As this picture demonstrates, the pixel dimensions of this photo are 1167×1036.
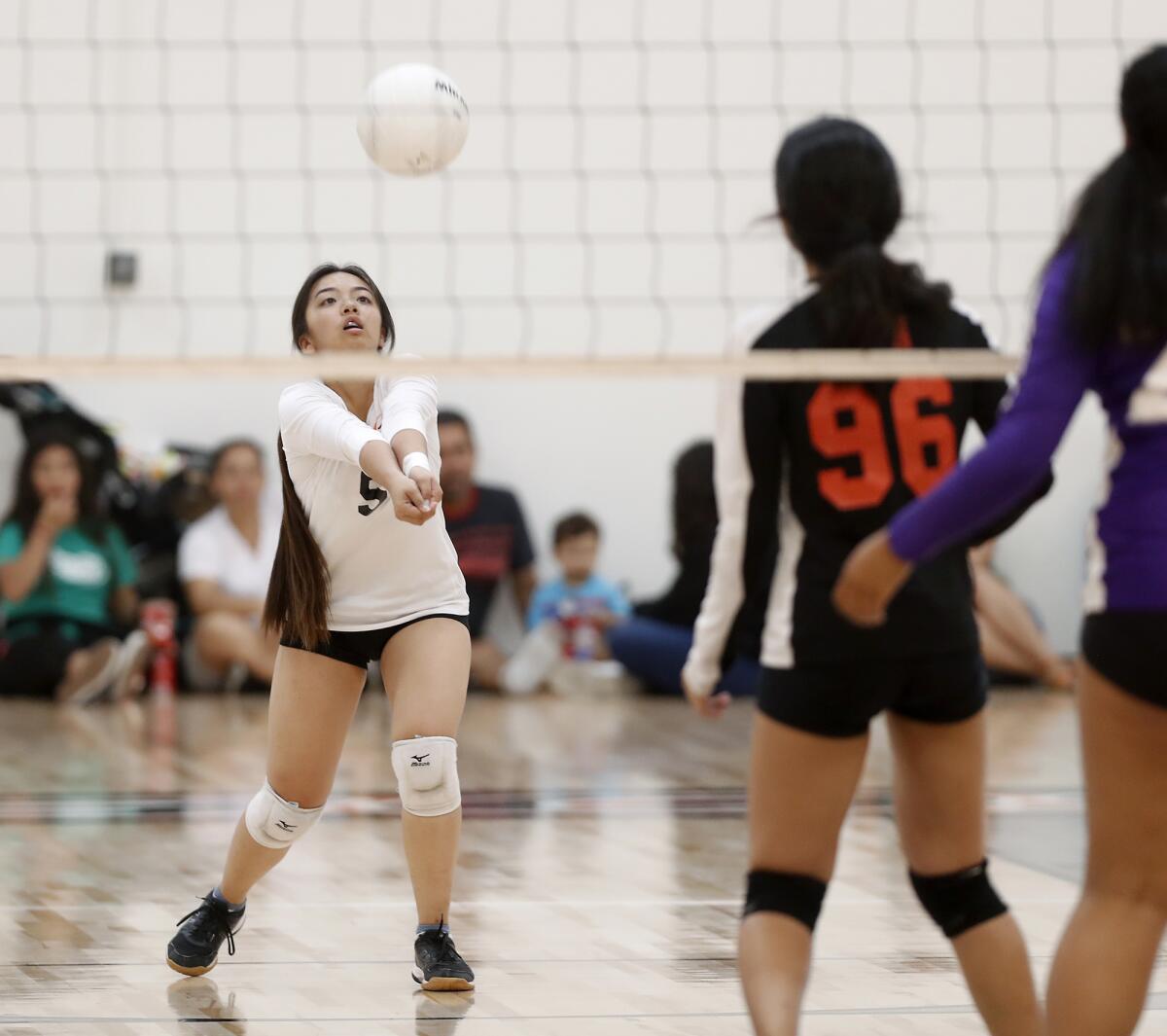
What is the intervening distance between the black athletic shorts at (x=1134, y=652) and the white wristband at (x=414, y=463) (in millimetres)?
1469

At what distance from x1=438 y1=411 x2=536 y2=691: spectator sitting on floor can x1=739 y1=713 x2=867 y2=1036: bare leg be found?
23.6ft

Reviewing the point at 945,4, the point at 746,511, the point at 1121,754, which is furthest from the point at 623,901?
the point at 945,4

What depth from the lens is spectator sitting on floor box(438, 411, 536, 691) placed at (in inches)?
392

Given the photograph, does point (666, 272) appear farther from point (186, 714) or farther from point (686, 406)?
point (186, 714)

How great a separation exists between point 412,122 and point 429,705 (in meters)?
1.38

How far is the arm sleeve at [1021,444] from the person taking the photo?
2.39 metres

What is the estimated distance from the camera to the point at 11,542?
9531 mm

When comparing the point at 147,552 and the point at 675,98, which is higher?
the point at 675,98

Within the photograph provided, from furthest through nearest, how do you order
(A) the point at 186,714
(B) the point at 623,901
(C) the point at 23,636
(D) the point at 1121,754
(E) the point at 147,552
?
(E) the point at 147,552 < (C) the point at 23,636 < (A) the point at 186,714 < (B) the point at 623,901 < (D) the point at 1121,754

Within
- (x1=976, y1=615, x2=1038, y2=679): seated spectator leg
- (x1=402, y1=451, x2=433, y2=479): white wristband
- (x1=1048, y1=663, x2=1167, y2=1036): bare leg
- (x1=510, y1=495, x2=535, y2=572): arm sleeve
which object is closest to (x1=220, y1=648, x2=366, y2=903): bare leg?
(x1=402, y1=451, x2=433, y2=479): white wristband

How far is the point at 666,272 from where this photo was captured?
1041 centimetres

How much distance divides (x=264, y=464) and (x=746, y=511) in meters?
7.58

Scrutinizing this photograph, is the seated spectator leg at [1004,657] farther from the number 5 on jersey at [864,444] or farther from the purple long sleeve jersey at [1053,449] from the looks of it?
the purple long sleeve jersey at [1053,449]

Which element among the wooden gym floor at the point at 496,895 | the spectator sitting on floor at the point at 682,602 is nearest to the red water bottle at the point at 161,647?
the wooden gym floor at the point at 496,895
